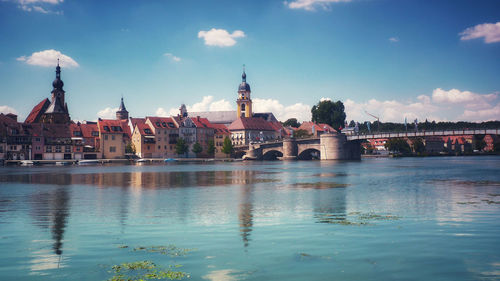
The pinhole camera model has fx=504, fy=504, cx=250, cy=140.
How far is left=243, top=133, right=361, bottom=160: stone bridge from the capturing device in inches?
5335

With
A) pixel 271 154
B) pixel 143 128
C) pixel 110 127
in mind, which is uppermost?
→ pixel 110 127

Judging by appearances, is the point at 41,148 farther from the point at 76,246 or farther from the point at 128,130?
the point at 76,246

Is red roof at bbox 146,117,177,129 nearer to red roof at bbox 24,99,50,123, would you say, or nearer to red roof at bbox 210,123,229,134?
red roof at bbox 210,123,229,134

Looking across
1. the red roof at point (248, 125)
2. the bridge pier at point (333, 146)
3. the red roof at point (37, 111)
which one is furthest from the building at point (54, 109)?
the bridge pier at point (333, 146)

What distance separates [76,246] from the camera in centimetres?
1795

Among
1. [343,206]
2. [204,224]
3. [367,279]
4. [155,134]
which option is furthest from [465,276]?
[155,134]

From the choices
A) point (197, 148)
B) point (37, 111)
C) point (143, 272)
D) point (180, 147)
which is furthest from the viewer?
point (37, 111)

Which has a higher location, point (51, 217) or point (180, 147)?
point (180, 147)

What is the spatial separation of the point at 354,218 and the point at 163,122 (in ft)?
490

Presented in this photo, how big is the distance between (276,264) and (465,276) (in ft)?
16.9

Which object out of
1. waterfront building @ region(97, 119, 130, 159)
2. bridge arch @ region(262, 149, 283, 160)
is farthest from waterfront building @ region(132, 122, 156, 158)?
bridge arch @ region(262, 149, 283, 160)

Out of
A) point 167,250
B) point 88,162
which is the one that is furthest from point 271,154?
point 167,250

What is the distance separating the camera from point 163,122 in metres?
170

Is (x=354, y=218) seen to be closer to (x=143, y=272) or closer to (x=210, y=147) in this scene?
Result: (x=143, y=272)
